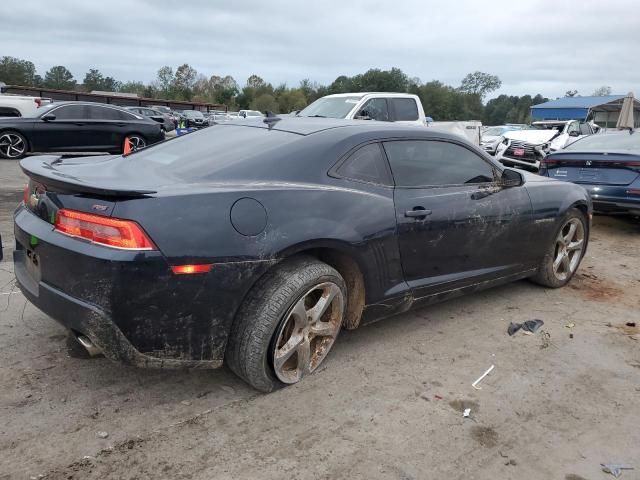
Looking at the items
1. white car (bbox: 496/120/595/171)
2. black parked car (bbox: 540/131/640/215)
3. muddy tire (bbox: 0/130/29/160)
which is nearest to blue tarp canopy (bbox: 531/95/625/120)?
white car (bbox: 496/120/595/171)

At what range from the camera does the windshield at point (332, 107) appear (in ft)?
32.2

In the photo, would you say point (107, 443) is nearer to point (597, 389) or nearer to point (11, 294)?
point (11, 294)

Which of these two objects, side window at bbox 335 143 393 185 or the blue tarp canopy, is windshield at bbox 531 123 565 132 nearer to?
side window at bbox 335 143 393 185

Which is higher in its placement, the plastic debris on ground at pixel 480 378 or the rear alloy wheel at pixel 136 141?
the rear alloy wheel at pixel 136 141

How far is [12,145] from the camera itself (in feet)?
39.2

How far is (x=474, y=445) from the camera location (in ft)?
8.40

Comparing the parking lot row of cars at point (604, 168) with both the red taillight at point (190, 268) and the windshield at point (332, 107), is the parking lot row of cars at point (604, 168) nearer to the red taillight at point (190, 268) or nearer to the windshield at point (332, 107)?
the windshield at point (332, 107)

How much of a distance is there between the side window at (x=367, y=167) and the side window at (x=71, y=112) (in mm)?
11091

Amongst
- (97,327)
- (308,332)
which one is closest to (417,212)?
(308,332)

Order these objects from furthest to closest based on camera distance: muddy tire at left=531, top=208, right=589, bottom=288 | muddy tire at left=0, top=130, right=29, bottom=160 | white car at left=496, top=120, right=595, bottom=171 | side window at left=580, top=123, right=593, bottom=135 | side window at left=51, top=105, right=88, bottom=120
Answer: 1. side window at left=580, top=123, right=593, bottom=135
2. white car at left=496, top=120, right=595, bottom=171
3. side window at left=51, top=105, right=88, bottom=120
4. muddy tire at left=0, top=130, right=29, bottom=160
5. muddy tire at left=531, top=208, right=589, bottom=288

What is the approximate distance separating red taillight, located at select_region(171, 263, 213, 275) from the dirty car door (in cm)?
133

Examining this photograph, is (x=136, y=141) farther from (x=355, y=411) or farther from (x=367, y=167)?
(x=355, y=411)

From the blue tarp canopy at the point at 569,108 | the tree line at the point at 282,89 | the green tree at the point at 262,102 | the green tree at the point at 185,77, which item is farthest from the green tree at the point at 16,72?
the blue tarp canopy at the point at 569,108

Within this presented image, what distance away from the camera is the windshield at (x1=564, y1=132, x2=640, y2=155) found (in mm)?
7357
